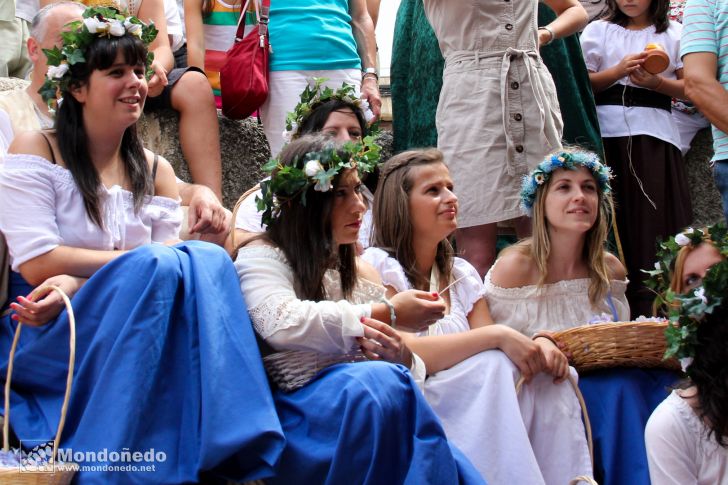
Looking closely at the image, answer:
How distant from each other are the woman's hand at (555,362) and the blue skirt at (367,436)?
0.82 meters

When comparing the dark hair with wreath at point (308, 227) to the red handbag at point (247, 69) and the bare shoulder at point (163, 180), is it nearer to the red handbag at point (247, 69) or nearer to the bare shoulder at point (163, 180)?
the bare shoulder at point (163, 180)

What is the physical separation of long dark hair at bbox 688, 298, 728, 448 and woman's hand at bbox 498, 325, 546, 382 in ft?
2.01

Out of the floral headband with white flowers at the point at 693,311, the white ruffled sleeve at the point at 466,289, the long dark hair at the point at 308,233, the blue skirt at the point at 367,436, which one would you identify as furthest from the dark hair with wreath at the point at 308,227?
the floral headband with white flowers at the point at 693,311

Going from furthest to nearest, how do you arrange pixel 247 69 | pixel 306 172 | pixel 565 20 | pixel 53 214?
1. pixel 565 20
2. pixel 247 69
3. pixel 53 214
4. pixel 306 172

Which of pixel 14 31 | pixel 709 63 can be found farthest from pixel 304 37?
pixel 709 63

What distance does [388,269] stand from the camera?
4.14 m

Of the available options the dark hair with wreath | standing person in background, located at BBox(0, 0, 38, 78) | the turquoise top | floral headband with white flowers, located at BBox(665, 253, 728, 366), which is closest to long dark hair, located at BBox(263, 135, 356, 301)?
the dark hair with wreath

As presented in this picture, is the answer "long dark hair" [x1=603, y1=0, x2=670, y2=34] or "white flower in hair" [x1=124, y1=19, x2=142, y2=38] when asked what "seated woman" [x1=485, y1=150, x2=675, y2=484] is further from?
"white flower in hair" [x1=124, y1=19, x2=142, y2=38]

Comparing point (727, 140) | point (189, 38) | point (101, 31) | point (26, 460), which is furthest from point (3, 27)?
point (727, 140)

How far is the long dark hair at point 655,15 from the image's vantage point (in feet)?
18.9

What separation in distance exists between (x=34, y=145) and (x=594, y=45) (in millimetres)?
3316

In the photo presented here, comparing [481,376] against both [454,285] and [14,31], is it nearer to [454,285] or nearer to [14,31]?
[454,285]

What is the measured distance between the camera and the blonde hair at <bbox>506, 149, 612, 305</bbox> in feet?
14.7

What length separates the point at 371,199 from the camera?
4.88 m
